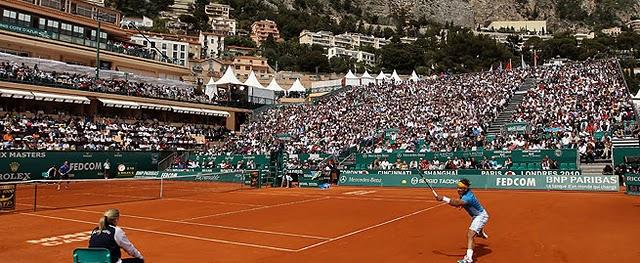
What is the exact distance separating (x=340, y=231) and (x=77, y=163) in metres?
34.0

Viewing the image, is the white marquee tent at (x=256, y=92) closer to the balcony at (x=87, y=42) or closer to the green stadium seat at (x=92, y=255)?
the balcony at (x=87, y=42)

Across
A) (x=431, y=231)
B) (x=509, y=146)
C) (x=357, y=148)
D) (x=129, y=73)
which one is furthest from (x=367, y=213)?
(x=129, y=73)

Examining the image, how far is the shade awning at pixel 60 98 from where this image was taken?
46938 millimetres

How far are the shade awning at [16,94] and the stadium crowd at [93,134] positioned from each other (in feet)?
6.07

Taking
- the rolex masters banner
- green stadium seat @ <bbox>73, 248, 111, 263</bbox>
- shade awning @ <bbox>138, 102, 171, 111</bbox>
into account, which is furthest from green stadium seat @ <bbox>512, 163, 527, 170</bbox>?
shade awning @ <bbox>138, 102, 171, 111</bbox>

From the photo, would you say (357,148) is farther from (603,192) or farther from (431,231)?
(431,231)

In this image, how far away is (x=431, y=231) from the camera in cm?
1567

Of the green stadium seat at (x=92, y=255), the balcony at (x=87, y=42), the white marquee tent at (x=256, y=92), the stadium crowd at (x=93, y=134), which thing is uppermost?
the balcony at (x=87, y=42)

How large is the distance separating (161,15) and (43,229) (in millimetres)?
173154

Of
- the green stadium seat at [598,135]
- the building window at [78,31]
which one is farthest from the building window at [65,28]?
the green stadium seat at [598,135]

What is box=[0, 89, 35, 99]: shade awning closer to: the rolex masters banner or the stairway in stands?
the rolex masters banner

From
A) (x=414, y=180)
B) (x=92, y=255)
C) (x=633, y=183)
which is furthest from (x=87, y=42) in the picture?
(x=92, y=255)

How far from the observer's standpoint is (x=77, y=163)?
43.1 meters

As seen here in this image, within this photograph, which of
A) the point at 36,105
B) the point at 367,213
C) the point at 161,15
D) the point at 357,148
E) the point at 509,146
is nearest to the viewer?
the point at 367,213
